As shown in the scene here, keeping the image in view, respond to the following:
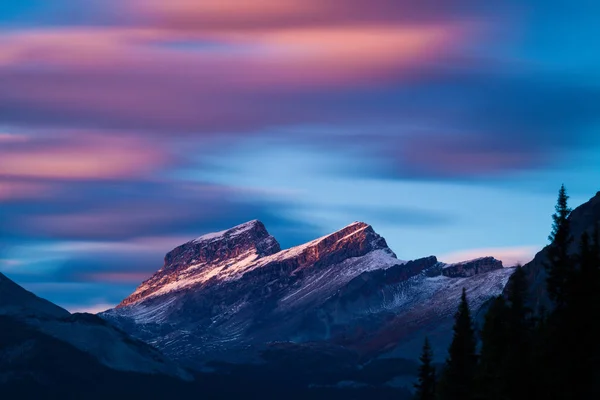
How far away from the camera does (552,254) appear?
178 m

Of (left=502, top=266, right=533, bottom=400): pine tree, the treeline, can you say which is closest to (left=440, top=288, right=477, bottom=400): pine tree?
the treeline

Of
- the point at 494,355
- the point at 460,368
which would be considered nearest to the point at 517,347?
the point at 494,355

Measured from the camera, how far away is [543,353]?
148375 mm

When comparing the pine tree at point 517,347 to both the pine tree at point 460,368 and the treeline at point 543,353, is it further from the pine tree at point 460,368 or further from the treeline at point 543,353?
the pine tree at point 460,368

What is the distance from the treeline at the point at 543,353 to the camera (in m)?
143

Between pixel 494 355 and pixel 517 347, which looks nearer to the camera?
pixel 517 347

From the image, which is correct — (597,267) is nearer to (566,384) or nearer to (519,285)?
(566,384)

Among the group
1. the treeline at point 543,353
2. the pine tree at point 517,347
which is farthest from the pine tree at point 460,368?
the pine tree at point 517,347

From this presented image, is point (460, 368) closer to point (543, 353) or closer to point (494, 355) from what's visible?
point (494, 355)

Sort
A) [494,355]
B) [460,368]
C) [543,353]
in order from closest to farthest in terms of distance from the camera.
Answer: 1. [543,353]
2. [494,355]
3. [460,368]

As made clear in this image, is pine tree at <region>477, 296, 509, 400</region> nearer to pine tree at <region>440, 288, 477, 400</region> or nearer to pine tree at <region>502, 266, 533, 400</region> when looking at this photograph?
pine tree at <region>502, 266, 533, 400</region>

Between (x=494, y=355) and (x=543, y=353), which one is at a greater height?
(x=494, y=355)

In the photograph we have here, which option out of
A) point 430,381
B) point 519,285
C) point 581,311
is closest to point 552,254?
point 519,285

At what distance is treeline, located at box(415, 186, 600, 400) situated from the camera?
143125mm
